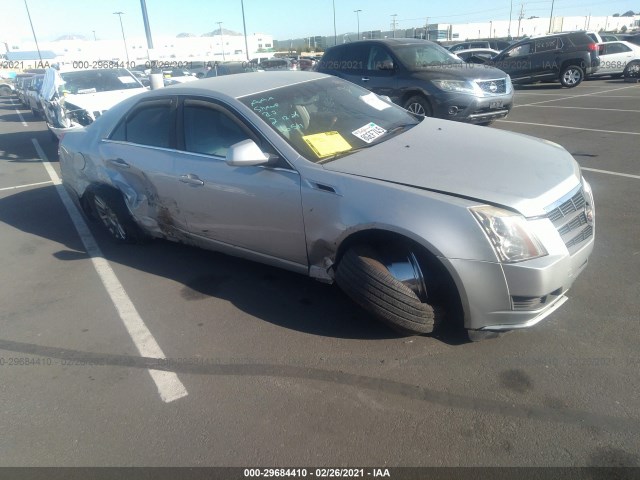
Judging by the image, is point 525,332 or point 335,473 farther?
point 525,332

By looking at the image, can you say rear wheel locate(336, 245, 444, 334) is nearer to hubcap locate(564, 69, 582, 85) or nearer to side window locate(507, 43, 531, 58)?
hubcap locate(564, 69, 582, 85)

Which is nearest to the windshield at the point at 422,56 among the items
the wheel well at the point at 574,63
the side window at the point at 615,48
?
the wheel well at the point at 574,63

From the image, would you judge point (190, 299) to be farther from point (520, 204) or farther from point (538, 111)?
point (538, 111)

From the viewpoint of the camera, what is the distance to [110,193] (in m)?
4.76

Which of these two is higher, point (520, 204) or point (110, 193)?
point (520, 204)

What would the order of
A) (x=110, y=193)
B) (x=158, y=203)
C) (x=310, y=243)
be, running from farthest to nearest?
1. (x=110, y=193)
2. (x=158, y=203)
3. (x=310, y=243)

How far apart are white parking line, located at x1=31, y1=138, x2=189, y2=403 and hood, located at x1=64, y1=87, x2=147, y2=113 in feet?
11.9

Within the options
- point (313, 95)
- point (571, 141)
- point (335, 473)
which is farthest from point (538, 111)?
point (335, 473)

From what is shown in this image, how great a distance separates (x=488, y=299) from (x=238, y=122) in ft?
7.05

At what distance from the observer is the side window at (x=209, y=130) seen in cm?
368

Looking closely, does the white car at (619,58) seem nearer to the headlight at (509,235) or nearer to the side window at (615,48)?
the side window at (615,48)

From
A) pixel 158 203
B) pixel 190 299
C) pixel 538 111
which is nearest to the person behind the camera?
pixel 190 299

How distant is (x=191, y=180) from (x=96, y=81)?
815 cm

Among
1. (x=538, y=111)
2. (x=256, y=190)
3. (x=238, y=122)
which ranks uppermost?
(x=238, y=122)
